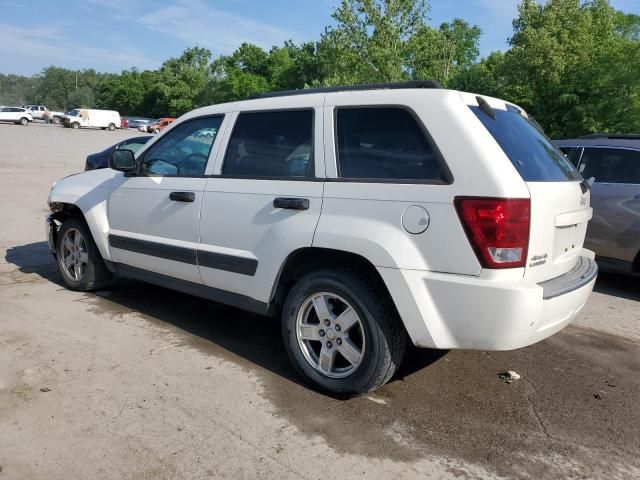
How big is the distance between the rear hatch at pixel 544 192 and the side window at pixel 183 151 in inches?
82.8

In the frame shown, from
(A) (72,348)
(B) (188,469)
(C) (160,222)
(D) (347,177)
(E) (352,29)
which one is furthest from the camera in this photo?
(E) (352,29)

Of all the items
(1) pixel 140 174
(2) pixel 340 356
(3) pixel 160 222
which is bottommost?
(2) pixel 340 356

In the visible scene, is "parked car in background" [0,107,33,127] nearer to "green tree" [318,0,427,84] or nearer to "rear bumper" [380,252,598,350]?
"green tree" [318,0,427,84]

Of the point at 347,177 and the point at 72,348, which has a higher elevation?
the point at 347,177

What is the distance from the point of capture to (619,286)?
671 cm

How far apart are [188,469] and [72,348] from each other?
73.1 inches

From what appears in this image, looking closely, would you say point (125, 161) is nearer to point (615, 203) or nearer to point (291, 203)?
point (291, 203)

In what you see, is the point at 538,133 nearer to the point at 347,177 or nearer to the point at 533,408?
the point at 347,177

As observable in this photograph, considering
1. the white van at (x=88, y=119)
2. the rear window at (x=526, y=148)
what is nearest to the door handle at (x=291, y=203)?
the rear window at (x=526, y=148)

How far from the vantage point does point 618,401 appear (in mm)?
3588

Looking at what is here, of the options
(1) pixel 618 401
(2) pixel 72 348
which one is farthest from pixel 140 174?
(1) pixel 618 401

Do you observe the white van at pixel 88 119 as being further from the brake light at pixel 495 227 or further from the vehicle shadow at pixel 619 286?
the brake light at pixel 495 227

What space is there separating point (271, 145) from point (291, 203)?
1.89 feet

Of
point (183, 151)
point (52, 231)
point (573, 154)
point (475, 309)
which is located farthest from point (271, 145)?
point (573, 154)
